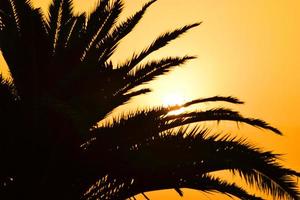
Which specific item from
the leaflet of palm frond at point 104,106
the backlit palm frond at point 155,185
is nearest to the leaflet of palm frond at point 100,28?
the leaflet of palm frond at point 104,106

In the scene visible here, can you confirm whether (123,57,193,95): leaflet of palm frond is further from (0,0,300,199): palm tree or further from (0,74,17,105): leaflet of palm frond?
(0,74,17,105): leaflet of palm frond

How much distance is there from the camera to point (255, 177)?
8.55 m

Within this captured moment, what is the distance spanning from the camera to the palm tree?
836 centimetres

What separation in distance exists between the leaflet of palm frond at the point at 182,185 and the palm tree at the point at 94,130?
0.02m

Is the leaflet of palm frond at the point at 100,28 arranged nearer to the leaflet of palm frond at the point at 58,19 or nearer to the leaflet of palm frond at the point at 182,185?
the leaflet of palm frond at the point at 58,19

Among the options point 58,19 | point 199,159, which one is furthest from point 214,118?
point 58,19

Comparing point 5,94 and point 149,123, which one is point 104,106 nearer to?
point 149,123

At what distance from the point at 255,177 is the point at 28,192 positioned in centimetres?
345

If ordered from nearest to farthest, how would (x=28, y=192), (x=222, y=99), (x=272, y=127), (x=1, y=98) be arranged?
(x=1, y=98)
(x=28, y=192)
(x=272, y=127)
(x=222, y=99)

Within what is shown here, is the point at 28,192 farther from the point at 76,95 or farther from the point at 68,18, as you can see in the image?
the point at 68,18

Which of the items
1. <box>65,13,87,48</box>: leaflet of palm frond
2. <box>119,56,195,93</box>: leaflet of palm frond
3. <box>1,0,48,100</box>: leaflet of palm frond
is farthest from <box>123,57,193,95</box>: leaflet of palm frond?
<box>1,0,48,100</box>: leaflet of palm frond

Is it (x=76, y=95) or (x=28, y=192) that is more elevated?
(x=76, y=95)

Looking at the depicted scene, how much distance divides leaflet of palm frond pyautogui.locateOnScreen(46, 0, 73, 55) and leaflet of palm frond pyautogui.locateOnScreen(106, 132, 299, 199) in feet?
7.16

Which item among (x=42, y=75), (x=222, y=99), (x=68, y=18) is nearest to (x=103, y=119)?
(x=42, y=75)
